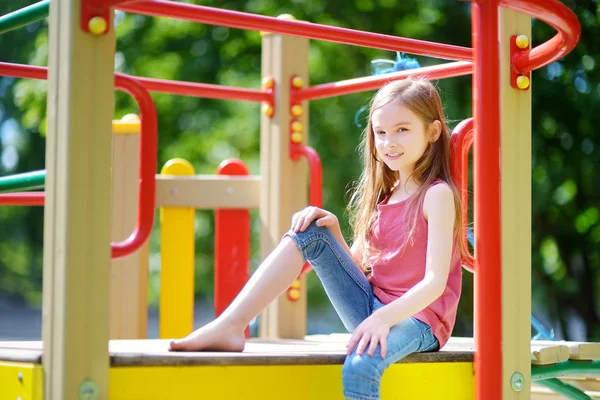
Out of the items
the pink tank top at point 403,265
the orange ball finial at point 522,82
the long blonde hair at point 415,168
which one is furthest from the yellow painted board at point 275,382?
the orange ball finial at point 522,82

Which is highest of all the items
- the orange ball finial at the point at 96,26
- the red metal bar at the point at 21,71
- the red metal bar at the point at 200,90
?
the red metal bar at the point at 200,90

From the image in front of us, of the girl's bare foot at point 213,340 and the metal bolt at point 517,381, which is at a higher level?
the girl's bare foot at point 213,340

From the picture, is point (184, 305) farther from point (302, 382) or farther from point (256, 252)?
point (256, 252)

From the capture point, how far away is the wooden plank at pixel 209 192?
3516 mm

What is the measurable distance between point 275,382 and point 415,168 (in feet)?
2.34

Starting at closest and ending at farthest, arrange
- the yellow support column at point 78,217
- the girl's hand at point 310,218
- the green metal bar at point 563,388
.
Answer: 1. the yellow support column at point 78,217
2. the girl's hand at point 310,218
3. the green metal bar at point 563,388

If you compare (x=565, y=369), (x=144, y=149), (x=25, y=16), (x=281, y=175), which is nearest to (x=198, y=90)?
(x=281, y=175)

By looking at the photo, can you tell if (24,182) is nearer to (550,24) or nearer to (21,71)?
(21,71)

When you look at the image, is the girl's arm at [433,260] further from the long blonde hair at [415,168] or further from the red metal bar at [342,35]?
the red metal bar at [342,35]

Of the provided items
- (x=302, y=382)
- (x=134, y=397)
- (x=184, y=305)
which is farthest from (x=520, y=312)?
(x=184, y=305)

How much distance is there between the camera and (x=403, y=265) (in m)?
2.29

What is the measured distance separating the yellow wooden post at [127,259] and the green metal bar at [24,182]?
133 cm

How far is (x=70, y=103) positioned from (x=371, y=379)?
810 mm

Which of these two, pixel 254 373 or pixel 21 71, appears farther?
pixel 21 71
